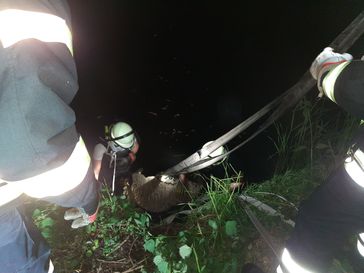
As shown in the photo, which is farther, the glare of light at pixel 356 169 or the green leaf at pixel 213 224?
the green leaf at pixel 213 224

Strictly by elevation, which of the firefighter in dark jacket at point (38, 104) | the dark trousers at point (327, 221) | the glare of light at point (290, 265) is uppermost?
the firefighter in dark jacket at point (38, 104)

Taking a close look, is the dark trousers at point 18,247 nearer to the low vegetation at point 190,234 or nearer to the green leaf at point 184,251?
the low vegetation at point 190,234

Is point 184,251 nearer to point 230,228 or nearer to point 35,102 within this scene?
point 230,228

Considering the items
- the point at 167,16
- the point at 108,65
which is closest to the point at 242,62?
the point at 167,16

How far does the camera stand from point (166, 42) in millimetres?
5629

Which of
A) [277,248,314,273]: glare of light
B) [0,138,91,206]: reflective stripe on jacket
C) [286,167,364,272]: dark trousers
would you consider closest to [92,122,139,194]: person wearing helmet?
[0,138,91,206]: reflective stripe on jacket

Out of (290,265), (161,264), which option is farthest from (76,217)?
(290,265)

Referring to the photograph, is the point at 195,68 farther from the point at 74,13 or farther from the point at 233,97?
the point at 74,13

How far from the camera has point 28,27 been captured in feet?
3.59

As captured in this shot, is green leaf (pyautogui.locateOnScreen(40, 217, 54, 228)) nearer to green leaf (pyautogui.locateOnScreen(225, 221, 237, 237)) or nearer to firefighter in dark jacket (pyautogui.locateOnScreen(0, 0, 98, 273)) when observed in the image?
firefighter in dark jacket (pyautogui.locateOnScreen(0, 0, 98, 273))

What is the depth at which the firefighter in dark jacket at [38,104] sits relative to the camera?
3.47 feet

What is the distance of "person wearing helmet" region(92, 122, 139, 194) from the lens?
342 cm

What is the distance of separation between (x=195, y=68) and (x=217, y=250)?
11.4ft

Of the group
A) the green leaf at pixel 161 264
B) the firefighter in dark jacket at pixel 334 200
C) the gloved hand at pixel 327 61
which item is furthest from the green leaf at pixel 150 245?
the gloved hand at pixel 327 61
